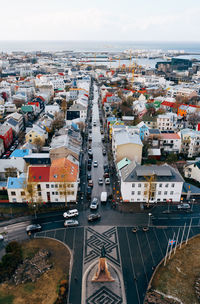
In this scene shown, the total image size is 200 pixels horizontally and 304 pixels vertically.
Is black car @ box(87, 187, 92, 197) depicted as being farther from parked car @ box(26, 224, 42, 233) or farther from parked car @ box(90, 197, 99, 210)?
parked car @ box(26, 224, 42, 233)

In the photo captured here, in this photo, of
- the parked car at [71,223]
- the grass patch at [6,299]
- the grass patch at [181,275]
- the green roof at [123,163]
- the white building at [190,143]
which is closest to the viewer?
the grass patch at [6,299]

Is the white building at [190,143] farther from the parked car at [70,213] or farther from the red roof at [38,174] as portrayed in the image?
the red roof at [38,174]

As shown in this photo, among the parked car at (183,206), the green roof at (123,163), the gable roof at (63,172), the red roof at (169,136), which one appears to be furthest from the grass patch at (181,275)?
the red roof at (169,136)

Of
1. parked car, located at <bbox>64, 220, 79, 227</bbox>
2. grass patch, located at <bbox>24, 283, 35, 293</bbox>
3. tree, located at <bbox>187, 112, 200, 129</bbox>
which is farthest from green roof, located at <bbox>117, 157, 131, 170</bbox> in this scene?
tree, located at <bbox>187, 112, 200, 129</bbox>

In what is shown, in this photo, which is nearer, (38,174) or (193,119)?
(38,174)

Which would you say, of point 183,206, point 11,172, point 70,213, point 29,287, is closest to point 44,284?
point 29,287

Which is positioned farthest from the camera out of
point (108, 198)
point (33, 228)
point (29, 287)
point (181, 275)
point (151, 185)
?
point (108, 198)

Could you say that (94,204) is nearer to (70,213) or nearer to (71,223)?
(70,213)
